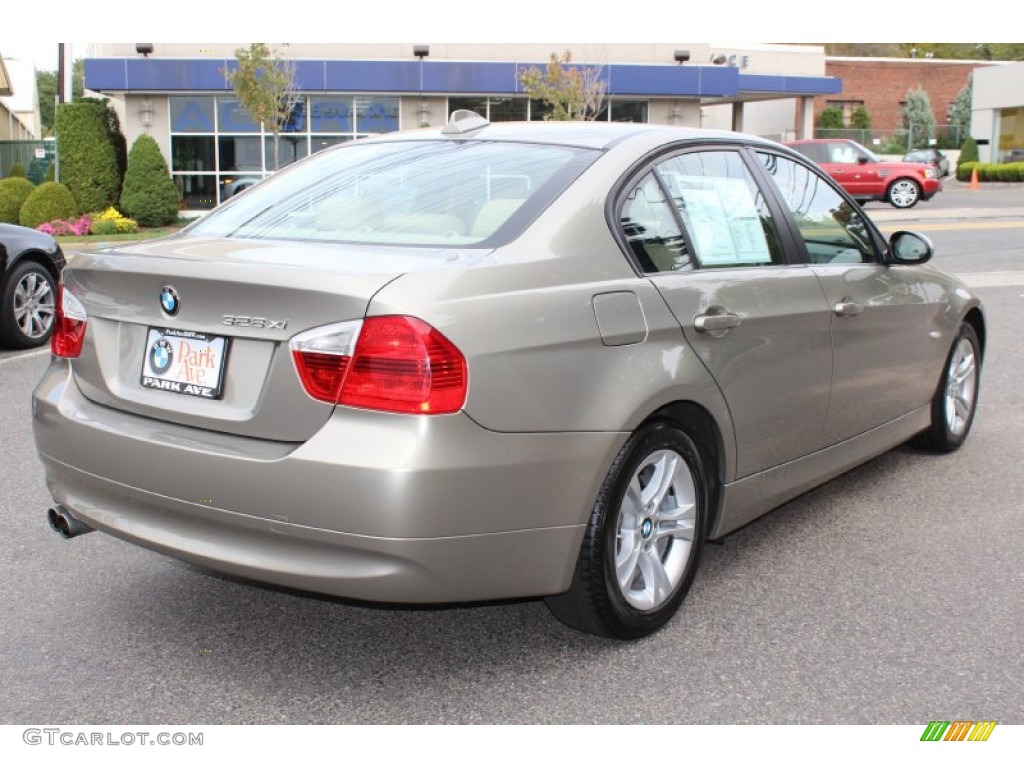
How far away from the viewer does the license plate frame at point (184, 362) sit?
3316 mm

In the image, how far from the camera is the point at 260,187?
15.0 ft

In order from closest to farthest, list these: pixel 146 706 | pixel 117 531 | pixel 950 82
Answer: pixel 146 706, pixel 117 531, pixel 950 82

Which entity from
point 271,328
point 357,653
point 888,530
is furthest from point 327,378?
point 888,530

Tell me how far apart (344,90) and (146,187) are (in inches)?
296

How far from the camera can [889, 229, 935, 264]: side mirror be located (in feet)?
17.2

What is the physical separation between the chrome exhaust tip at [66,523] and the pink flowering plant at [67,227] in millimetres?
21493

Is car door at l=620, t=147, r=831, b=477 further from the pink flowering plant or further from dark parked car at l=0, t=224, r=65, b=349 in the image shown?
the pink flowering plant

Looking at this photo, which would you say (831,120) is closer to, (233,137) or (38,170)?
(233,137)

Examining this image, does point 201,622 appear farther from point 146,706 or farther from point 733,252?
point 733,252

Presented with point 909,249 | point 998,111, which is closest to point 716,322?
point 909,249

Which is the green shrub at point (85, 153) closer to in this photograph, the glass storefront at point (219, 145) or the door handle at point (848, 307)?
the glass storefront at point (219, 145)

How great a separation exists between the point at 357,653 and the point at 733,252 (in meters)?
1.96

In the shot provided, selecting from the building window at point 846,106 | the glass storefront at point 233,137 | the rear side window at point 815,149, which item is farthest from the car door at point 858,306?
the building window at point 846,106

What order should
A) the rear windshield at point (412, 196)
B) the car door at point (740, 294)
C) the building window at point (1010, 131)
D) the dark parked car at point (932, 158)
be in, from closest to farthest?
the rear windshield at point (412, 196)
the car door at point (740, 294)
the dark parked car at point (932, 158)
the building window at point (1010, 131)
